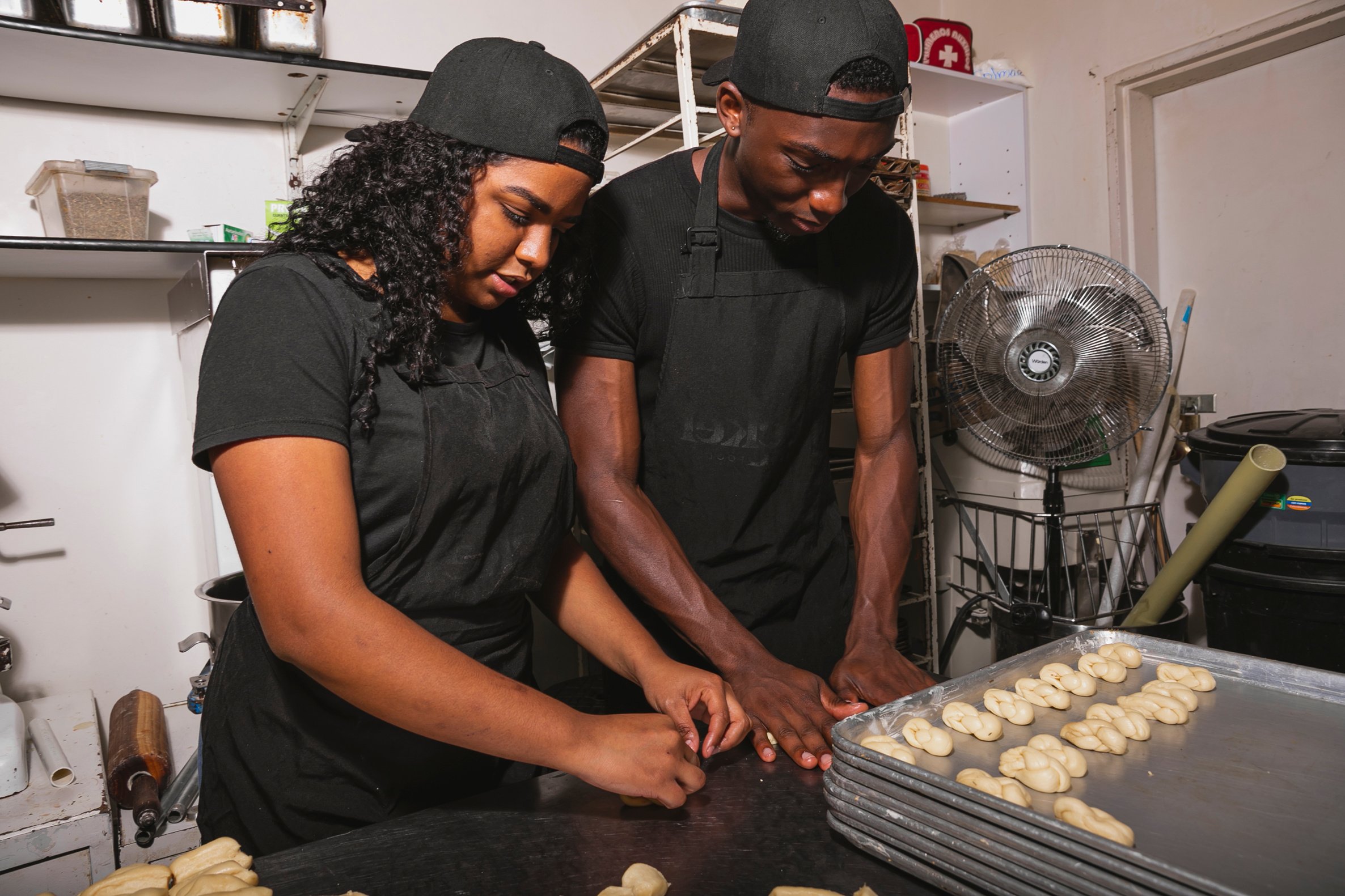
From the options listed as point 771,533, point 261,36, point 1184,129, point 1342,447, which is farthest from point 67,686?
point 1184,129

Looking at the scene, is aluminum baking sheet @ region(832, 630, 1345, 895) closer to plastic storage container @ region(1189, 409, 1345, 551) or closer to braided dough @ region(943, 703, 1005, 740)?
braided dough @ region(943, 703, 1005, 740)

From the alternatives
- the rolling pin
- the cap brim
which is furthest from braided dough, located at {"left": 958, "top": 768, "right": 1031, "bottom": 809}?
the rolling pin

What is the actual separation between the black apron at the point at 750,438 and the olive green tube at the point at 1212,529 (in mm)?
1122

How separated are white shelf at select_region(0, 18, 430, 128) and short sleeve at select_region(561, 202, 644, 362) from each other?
37.8 inches

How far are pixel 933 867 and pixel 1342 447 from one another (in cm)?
182

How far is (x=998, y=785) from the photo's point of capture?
0.93 m

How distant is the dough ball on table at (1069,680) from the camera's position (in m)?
1.20

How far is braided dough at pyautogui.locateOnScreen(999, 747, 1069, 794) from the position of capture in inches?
37.5

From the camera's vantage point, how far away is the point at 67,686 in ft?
7.38


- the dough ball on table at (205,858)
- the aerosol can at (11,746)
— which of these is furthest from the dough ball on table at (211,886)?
the aerosol can at (11,746)

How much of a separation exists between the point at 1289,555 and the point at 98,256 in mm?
2818

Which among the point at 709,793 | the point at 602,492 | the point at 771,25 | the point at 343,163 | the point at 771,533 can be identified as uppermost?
the point at 771,25

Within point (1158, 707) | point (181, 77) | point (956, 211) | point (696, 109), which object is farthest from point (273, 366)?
point (956, 211)

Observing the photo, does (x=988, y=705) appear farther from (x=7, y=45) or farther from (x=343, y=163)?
(x=7, y=45)
